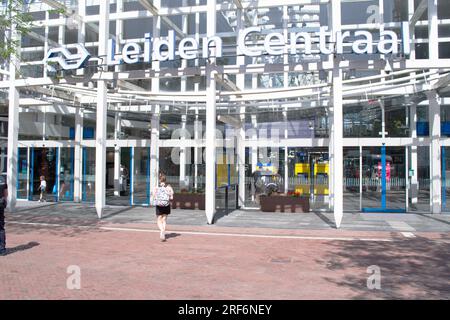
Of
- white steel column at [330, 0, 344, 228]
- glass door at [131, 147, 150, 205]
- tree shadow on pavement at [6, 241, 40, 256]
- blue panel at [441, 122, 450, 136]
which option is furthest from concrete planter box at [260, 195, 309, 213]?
tree shadow on pavement at [6, 241, 40, 256]

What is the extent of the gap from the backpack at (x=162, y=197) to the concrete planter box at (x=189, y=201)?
250 inches

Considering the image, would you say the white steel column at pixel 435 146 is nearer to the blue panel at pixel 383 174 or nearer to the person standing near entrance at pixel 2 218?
the blue panel at pixel 383 174

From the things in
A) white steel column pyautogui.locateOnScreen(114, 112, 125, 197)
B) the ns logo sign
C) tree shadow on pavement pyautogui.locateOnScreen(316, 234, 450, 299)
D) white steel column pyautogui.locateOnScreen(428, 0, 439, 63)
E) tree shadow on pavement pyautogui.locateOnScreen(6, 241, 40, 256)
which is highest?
white steel column pyautogui.locateOnScreen(428, 0, 439, 63)

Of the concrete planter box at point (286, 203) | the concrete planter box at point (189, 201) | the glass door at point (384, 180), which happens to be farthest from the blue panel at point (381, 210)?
the concrete planter box at point (189, 201)

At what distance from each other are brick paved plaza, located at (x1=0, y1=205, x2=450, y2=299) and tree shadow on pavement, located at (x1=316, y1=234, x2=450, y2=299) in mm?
17

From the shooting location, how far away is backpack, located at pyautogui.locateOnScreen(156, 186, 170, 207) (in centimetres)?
1105

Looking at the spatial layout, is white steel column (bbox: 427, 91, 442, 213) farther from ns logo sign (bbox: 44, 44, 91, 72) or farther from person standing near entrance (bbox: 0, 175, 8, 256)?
person standing near entrance (bbox: 0, 175, 8, 256)

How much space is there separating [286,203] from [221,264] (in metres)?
8.94

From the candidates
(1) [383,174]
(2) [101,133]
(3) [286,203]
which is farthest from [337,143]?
(2) [101,133]

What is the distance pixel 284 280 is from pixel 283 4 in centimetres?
1278

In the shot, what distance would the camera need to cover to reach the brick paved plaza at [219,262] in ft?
20.9

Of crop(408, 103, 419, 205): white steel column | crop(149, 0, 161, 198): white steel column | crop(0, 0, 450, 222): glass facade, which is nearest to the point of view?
crop(0, 0, 450, 222): glass facade

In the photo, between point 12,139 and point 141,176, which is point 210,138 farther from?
point 12,139
